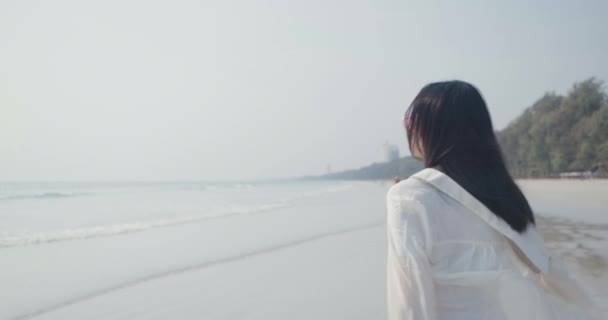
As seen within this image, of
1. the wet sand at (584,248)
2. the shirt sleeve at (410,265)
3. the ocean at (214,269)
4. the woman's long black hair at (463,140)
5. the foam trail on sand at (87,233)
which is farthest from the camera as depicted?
the foam trail on sand at (87,233)

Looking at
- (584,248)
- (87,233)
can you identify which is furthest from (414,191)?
(87,233)

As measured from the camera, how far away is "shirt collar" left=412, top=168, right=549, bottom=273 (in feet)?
3.40

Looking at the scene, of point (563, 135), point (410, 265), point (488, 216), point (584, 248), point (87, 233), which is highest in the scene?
point (563, 135)

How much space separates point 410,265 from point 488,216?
259 mm

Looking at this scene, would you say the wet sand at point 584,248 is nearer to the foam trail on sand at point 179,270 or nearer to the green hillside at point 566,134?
the foam trail on sand at point 179,270

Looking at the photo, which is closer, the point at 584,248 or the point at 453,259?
the point at 453,259

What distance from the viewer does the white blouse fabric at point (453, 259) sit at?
1.02 m

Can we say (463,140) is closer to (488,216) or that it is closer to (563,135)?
(488,216)

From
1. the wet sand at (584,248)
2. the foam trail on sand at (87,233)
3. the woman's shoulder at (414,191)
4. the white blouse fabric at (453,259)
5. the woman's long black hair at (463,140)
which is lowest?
the wet sand at (584,248)

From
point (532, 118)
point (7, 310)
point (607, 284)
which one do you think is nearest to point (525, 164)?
point (532, 118)

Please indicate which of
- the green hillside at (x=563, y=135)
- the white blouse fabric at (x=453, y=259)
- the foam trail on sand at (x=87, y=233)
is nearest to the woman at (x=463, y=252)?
the white blouse fabric at (x=453, y=259)

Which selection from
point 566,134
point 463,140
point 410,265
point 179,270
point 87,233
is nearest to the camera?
point 410,265

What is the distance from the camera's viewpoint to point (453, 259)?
1.04 metres

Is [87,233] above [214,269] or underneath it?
above
